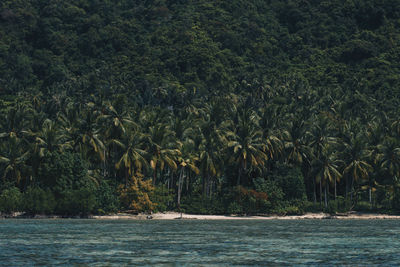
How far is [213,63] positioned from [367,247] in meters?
124

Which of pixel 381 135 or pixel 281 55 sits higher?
pixel 281 55

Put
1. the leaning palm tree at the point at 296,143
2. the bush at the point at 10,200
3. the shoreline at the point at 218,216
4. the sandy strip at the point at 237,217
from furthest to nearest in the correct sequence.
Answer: the leaning palm tree at the point at 296,143 → the sandy strip at the point at 237,217 → the shoreline at the point at 218,216 → the bush at the point at 10,200

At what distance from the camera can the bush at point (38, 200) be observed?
289 feet

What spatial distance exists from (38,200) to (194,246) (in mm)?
40856

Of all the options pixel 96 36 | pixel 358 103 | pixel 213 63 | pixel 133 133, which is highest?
pixel 96 36

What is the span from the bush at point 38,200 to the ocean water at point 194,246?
45.4ft

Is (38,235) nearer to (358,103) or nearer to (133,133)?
(133,133)

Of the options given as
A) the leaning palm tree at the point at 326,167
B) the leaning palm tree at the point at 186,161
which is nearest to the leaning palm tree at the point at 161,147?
the leaning palm tree at the point at 186,161

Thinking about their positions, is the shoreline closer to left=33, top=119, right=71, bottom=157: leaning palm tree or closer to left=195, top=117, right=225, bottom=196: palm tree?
left=195, top=117, right=225, bottom=196: palm tree

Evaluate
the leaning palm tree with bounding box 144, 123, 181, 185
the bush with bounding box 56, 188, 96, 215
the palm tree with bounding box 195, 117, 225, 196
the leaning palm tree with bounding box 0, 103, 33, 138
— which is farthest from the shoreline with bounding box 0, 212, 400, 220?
the leaning palm tree with bounding box 0, 103, 33, 138

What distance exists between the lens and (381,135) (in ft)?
351

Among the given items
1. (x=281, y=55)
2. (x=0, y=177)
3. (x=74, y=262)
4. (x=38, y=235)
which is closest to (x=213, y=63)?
(x=281, y=55)

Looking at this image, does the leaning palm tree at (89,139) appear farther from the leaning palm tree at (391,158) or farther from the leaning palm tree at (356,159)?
the leaning palm tree at (391,158)

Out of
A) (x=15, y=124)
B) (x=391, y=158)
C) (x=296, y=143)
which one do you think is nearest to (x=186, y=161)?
(x=296, y=143)
